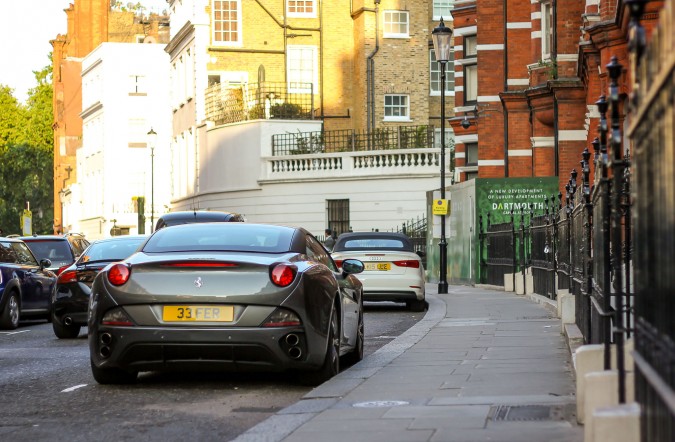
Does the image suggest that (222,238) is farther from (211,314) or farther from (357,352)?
(357,352)

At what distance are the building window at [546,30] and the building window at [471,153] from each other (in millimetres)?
13252

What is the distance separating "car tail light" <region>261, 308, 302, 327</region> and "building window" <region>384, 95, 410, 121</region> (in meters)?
56.4

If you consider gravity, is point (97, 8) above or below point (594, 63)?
above

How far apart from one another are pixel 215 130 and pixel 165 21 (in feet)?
141

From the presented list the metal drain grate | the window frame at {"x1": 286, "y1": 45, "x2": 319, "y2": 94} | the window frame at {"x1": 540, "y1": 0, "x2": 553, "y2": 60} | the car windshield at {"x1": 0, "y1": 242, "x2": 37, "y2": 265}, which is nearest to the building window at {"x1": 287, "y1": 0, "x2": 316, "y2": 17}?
the window frame at {"x1": 286, "y1": 45, "x2": 319, "y2": 94}

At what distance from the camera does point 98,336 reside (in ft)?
37.9

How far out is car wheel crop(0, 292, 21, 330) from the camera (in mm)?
22109

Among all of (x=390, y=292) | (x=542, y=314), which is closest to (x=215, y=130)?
(x=390, y=292)

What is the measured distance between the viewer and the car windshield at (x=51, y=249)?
2917 cm

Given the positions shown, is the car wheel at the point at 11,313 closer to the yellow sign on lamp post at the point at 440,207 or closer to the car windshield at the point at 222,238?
the car windshield at the point at 222,238

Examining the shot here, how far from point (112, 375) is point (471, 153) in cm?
4165

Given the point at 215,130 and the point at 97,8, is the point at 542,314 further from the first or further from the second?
the point at 97,8

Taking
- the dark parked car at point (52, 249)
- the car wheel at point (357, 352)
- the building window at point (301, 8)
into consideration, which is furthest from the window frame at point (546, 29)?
the building window at point (301, 8)

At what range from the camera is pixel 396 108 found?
6756cm
